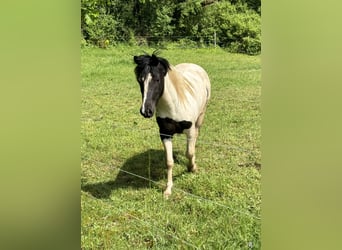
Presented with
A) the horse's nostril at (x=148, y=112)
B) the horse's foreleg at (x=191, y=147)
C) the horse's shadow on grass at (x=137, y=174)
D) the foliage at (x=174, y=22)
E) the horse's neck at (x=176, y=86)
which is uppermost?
the foliage at (x=174, y=22)

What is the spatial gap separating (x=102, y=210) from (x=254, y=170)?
0.88 meters

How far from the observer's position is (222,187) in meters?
1.55

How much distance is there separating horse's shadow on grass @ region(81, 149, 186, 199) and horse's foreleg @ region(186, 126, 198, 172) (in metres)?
0.17

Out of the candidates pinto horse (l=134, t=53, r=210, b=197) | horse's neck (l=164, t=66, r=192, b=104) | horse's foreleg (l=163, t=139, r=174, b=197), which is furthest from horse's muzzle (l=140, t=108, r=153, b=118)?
horse's foreleg (l=163, t=139, r=174, b=197)

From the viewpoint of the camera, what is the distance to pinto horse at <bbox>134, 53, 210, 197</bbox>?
1627mm

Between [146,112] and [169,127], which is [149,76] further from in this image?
[169,127]

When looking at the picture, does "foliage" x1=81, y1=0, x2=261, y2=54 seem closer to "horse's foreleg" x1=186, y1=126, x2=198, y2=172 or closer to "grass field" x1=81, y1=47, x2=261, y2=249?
"grass field" x1=81, y1=47, x2=261, y2=249

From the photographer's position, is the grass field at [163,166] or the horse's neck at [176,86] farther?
the horse's neck at [176,86]

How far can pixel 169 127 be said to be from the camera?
1.85 meters

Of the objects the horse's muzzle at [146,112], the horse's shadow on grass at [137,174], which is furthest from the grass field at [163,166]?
the horse's muzzle at [146,112]

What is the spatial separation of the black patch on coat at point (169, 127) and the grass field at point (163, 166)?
7 centimetres

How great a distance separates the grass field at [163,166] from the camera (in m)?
1.42

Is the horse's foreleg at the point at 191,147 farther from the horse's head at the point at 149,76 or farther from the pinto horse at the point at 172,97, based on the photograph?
the horse's head at the point at 149,76
